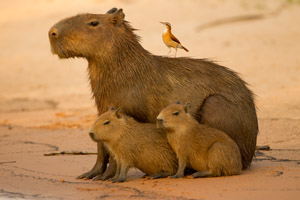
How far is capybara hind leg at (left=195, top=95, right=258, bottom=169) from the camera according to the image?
254 inches

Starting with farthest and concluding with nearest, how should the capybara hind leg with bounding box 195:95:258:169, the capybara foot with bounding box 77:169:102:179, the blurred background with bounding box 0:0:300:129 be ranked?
1. the blurred background with bounding box 0:0:300:129
2. the capybara foot with bounding box 77:169:102:179
3. the capybara hind leg with bounding box 195:95:258:169

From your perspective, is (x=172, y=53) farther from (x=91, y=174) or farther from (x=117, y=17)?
(x=91, y=174)

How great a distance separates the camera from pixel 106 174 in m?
6.50

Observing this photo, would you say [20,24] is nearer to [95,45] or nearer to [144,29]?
[144,29]

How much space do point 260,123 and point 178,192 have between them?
371cm

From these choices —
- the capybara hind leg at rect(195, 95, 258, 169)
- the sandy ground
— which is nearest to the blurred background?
the sandy ground

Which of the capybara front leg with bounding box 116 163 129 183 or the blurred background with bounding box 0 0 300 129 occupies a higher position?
the blurred background with bounding box 0 0 300 129

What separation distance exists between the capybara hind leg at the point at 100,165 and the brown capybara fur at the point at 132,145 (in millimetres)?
277

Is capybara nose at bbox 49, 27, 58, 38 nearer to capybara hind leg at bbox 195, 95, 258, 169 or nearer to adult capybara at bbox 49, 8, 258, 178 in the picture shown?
adult capybara at bbox 49, 8, 258, 178

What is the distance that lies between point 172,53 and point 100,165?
9340mm

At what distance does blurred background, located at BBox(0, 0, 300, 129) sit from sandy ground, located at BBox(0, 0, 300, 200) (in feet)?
0.07

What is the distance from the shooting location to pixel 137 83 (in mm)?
6523

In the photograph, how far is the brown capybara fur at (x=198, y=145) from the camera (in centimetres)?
612

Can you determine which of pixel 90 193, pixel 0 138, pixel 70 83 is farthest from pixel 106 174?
pixel 70 83
